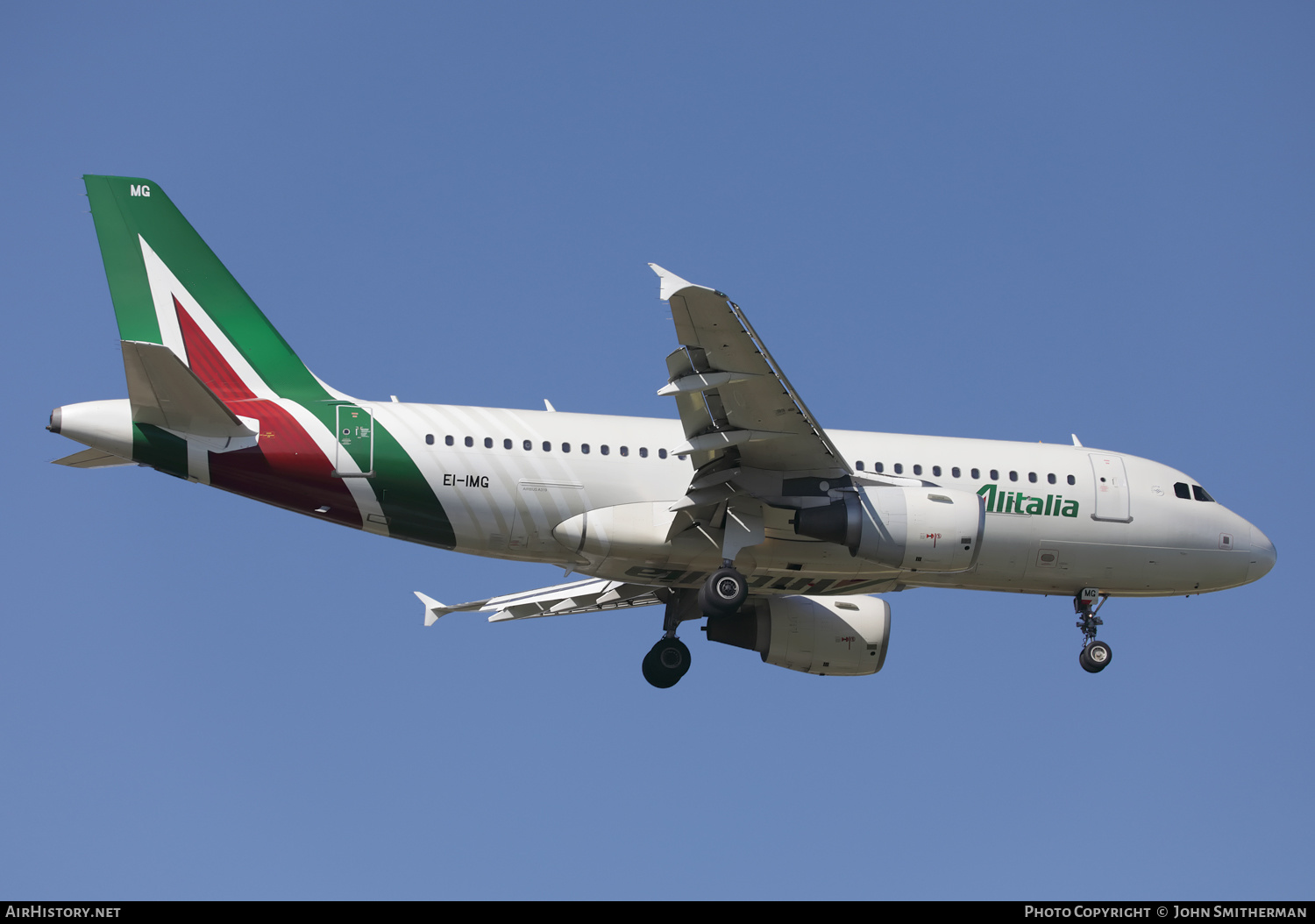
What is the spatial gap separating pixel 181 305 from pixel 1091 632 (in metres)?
17.4

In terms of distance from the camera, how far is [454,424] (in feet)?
73.2

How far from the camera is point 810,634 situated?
26.1 metres

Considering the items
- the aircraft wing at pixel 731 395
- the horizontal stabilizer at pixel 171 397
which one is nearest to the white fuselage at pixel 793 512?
the aircraft wing at pixel 731 395

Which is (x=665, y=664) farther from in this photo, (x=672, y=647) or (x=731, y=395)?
(x=731, y=395)

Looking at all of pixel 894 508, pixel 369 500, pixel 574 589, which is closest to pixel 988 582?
pixel 894 508

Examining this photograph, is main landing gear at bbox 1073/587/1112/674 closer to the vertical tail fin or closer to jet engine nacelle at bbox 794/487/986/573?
jet engine nacelle at bbox 794/487/986/573

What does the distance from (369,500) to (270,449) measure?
1.74 meters

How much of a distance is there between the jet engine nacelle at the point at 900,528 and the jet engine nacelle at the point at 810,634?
451cm

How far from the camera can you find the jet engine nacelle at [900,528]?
71.2 feet

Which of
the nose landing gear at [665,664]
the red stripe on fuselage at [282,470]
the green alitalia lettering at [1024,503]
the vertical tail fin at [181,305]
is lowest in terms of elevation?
the nose landing gear at [665,664]

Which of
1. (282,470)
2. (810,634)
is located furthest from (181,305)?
(810,634)

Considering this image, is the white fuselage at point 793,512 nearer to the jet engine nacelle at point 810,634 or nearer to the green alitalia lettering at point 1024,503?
the green alitalia lettering at point 1024,503

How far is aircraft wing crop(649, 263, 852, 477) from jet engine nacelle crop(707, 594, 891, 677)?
4.85m

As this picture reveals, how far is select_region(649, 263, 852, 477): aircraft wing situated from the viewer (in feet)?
62.7
